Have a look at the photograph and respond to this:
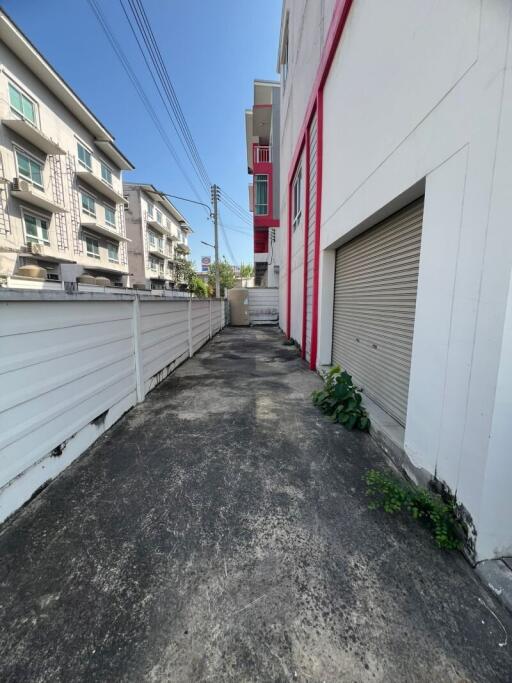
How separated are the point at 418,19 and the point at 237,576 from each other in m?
3.66

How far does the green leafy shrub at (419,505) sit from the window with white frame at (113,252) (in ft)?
65.9

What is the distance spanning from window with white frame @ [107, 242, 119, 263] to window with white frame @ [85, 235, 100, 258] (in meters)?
1.04

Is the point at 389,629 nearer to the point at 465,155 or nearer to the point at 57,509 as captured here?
the point at 57,509

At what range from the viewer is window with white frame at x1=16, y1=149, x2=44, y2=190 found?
11469mm

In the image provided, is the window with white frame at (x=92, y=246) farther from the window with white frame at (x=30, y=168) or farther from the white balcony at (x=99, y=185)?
the window with white frame at (x=30, y=168)

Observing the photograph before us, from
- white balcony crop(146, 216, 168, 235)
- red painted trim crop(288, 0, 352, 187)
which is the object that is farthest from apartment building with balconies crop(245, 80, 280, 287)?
white balcony crop(146, 216, 168, 235)

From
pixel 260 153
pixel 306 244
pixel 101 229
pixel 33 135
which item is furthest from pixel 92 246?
pixel 306 244

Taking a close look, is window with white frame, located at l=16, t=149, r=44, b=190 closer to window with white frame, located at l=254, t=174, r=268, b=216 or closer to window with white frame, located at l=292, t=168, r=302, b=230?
window with white frame, located at l=254, t=174, r=268, b=216

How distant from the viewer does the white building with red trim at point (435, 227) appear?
4.26 feet

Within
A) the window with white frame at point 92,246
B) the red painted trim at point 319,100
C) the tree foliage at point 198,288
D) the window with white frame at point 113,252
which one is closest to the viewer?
the red painted trim at point 319,100

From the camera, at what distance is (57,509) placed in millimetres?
1754

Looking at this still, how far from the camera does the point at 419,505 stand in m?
1.71

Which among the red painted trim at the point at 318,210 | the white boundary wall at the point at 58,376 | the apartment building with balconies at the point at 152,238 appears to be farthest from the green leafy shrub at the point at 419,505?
the apartment building with balconies at the point at 152,238

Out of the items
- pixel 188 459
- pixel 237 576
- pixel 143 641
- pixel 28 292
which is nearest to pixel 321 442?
pixel 188 459
